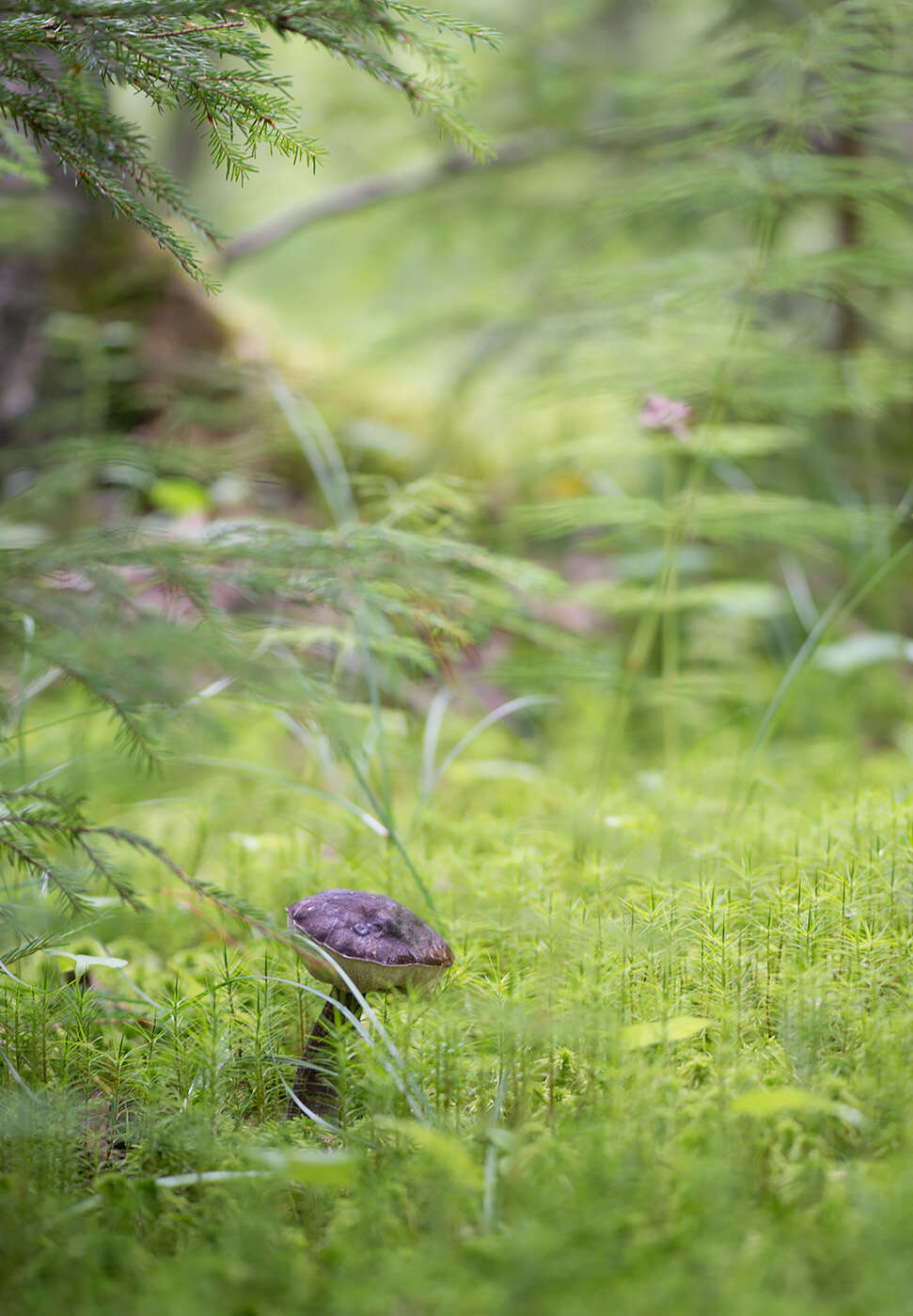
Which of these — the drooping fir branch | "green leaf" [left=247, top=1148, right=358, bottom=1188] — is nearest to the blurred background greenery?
"green leaf" [left=247, top=1148, right=358, bottom=1188]

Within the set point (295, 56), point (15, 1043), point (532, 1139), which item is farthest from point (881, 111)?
point (295, 56)

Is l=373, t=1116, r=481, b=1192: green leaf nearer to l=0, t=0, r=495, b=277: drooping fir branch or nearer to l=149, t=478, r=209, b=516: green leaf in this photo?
l=0, t=0, r=495, b=277: drooping fir branch

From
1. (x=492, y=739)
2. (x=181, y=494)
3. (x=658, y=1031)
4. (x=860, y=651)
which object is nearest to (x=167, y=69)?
(x=658, y=1031)

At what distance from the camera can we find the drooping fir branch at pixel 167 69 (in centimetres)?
110

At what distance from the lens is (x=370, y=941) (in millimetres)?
1298

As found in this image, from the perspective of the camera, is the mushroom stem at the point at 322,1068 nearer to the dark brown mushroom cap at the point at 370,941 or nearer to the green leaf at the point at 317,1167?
the dark brown mushroom cap at the point at 370,941

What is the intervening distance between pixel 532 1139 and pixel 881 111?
324 centimetres

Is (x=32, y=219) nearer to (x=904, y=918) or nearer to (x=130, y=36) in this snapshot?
(x=130, y=36)

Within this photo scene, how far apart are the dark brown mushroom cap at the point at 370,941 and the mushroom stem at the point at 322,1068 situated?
0.07 m

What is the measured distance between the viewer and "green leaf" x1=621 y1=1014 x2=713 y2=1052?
1.22m

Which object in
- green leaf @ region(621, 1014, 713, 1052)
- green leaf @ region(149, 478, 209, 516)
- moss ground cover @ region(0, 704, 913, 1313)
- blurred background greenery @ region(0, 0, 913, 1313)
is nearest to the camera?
moss ground cover @ region(0, 704, 913, 1313)

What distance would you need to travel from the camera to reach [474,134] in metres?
1.30

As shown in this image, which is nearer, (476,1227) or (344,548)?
(476,1227)

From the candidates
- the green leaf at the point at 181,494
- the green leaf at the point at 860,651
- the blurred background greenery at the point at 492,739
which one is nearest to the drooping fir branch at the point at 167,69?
the blurred background greenery at the point at 492,739
